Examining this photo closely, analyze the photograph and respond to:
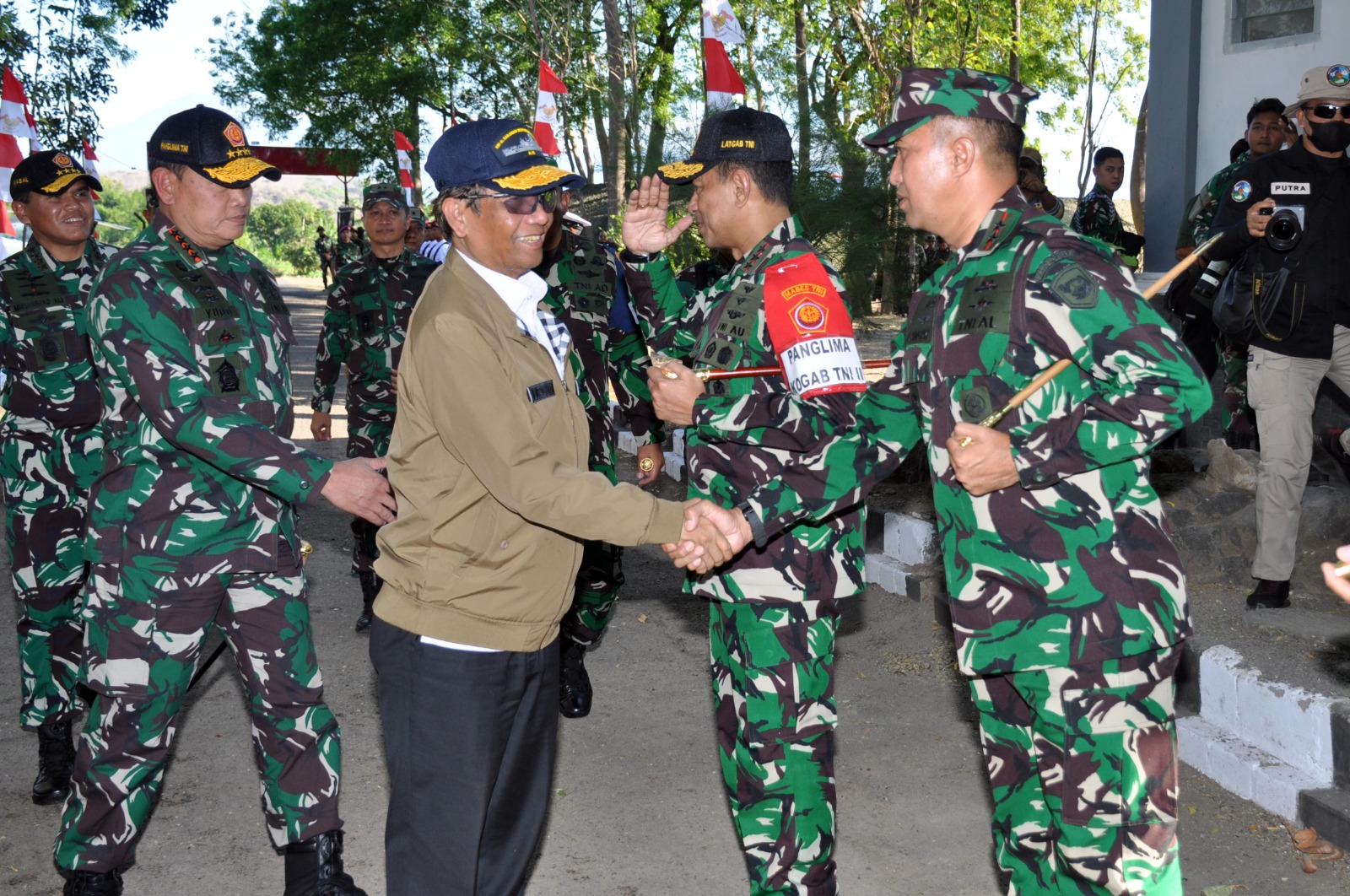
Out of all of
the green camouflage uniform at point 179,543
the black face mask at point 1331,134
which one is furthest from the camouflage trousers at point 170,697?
the black face mask at point 1331,134

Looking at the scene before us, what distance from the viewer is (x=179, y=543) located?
3.57 m

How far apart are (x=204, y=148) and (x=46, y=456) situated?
7.21 ft

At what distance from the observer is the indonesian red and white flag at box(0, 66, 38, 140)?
11172 mm

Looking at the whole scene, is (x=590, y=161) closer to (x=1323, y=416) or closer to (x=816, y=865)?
(x=1323, y=416)

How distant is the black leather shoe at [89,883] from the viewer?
A: 370 cm

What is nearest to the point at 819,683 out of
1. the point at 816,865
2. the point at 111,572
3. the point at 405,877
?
the point at 816,865

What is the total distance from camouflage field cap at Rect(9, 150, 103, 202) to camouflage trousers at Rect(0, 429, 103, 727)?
3.40 feet

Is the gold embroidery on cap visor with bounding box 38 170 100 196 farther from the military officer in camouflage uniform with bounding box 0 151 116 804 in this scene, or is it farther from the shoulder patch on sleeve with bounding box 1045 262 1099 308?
the shoulder patch on sleeve with bounding box 1045 262 1099 308

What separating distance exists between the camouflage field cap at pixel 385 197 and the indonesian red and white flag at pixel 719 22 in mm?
3253

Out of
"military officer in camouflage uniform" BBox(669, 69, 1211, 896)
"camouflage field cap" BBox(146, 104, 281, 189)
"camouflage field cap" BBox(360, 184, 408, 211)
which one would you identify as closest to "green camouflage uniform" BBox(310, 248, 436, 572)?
"camouflage field cap" BBox(360, 184, 408, 211)

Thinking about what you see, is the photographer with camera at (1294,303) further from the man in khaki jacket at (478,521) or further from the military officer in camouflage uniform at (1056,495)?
the man in khaki jacket at (478,521)

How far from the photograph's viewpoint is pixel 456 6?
100 feet

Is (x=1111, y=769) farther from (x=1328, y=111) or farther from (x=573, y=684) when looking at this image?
(x=1328, y=111)

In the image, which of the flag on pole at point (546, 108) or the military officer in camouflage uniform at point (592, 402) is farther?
the flag on pole at point (546, 108)
